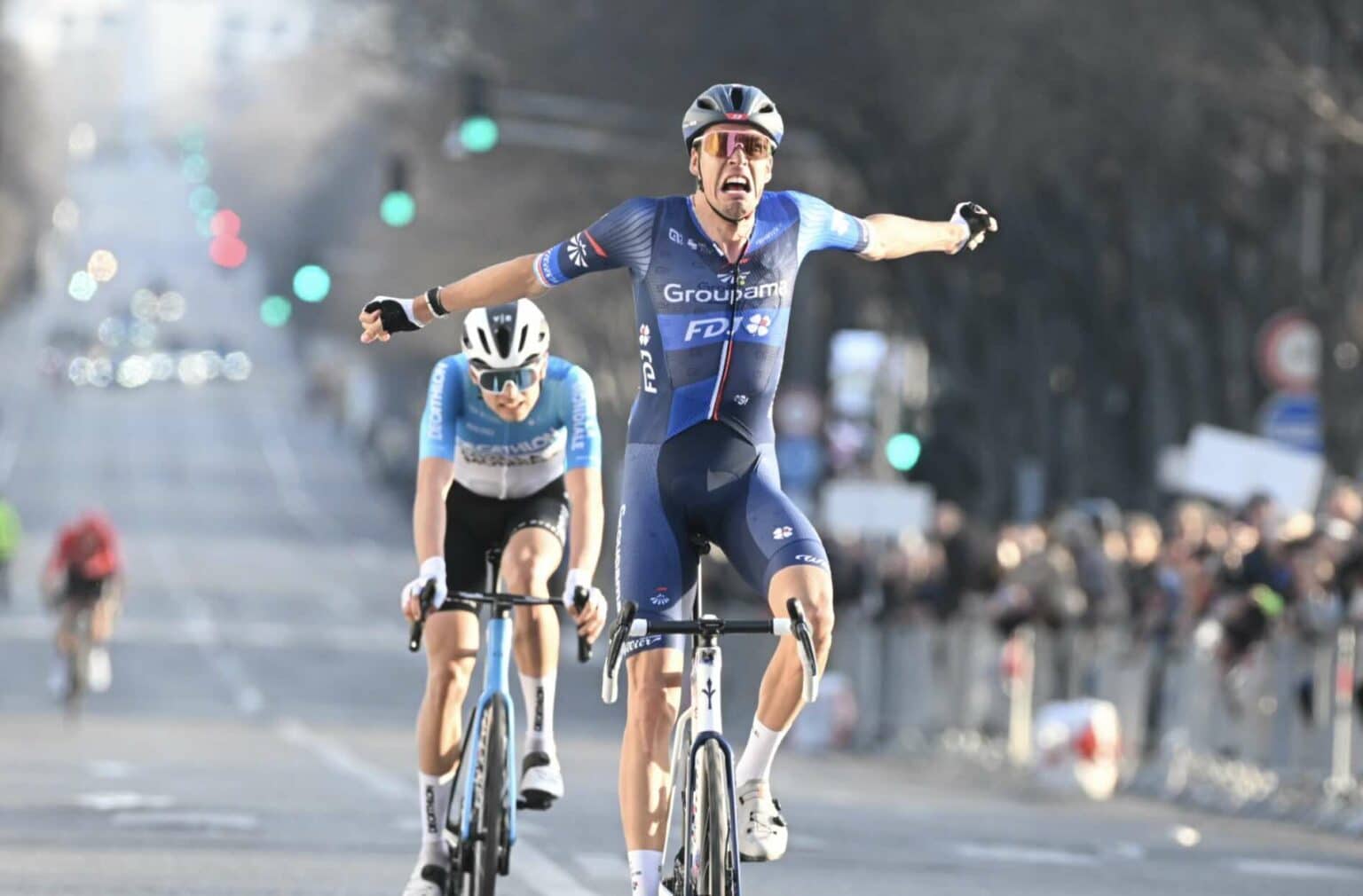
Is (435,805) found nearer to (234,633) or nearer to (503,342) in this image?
(503,342)

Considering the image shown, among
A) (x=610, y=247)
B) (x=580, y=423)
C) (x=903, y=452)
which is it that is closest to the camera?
(x=610, y=247)

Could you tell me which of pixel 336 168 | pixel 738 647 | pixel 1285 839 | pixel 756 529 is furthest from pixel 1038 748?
pixel 336 168

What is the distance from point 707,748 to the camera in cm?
989

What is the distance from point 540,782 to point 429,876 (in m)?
0.46

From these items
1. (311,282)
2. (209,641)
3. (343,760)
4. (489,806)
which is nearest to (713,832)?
(489,806)

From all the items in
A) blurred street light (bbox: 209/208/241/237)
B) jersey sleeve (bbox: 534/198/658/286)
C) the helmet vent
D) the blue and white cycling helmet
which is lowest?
the helmet vent

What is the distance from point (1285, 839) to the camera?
776 inches

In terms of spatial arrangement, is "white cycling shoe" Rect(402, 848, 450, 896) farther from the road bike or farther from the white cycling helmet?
the white cycling helmet

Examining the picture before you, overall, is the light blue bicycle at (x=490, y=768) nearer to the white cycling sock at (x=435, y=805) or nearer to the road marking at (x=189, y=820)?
the white cycling sock at (x=435, y=805)

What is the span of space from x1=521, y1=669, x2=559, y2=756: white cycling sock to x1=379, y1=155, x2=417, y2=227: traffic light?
22.6 m

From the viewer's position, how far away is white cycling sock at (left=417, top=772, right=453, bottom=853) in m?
11.8

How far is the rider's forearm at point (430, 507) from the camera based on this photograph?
11.6 metres

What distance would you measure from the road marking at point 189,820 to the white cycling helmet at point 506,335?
6.06 meters

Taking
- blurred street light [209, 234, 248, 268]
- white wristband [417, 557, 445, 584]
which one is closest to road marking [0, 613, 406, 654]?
blurred street light [209, 234, 248, 268]
